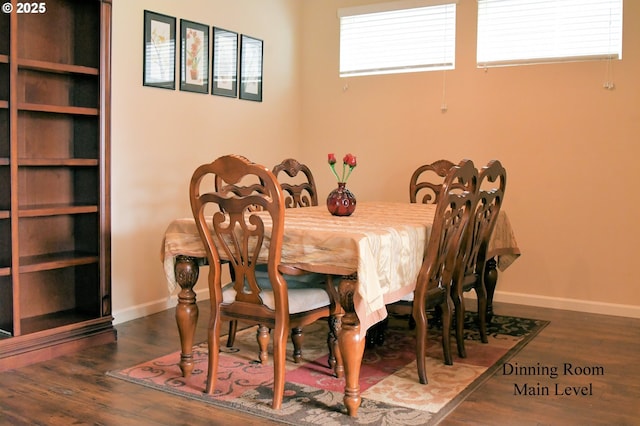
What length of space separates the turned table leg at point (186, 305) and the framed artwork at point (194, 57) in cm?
187

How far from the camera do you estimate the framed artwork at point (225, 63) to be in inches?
191

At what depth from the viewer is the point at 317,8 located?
18.6ft

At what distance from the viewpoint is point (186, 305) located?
3086mm

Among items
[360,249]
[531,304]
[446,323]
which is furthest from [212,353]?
[531,304]

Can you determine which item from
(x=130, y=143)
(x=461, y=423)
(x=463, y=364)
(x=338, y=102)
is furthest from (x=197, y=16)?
(x=461, y=423)

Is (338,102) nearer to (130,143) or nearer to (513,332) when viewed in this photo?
(130,143)

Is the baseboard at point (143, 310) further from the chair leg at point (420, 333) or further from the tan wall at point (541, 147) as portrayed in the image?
the chair leg at point (420, 333)

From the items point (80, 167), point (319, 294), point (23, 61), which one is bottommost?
point (319, 294)

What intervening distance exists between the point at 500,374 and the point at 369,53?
3.00 metres

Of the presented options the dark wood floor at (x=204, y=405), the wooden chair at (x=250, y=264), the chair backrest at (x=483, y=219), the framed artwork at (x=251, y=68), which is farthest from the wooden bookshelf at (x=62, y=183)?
the chair backrest at (x=483, y=219)

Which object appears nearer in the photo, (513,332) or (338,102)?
(513,332)

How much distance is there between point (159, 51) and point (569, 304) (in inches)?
126

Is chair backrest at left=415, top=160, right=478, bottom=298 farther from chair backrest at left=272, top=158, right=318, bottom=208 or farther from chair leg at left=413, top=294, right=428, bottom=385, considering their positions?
chair backrest at left=272, top=158, right=318, bottom=208

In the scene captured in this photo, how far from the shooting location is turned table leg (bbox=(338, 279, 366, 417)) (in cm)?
263
